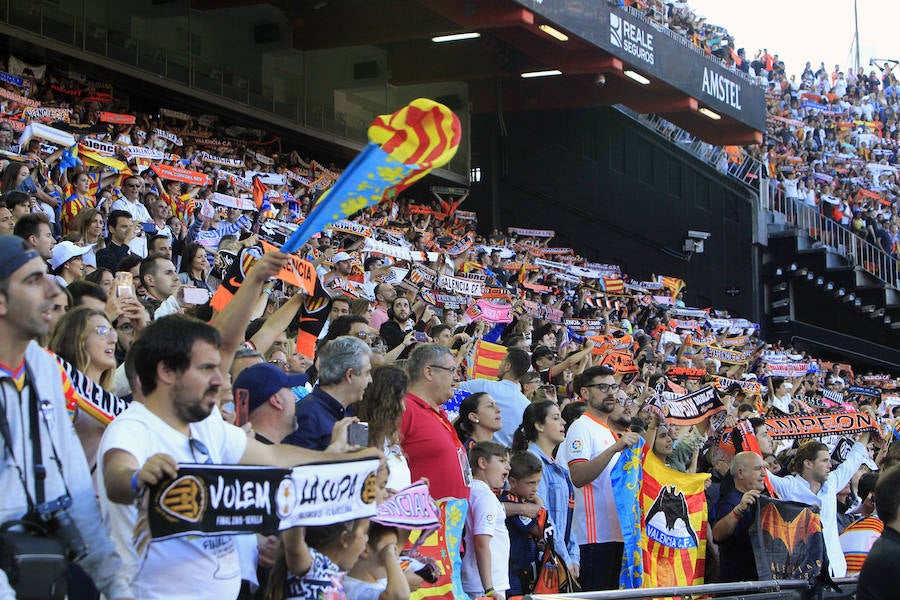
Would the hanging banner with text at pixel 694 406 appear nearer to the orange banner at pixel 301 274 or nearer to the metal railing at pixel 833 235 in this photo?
the orange banner at pixel 301 274

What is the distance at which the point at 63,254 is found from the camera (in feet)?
25.2

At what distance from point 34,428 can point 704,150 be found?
24.2m

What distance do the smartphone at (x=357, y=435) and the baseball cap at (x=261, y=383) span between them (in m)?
0.29

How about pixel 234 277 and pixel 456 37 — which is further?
pixel 456 37

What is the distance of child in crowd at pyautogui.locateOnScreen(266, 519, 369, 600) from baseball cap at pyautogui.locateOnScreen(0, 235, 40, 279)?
3.60 ft

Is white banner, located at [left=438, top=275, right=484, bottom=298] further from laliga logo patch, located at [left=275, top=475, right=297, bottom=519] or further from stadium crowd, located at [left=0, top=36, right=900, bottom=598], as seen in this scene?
laliga logo patch, located at [left=275, top=475, right=297, bottom=519]

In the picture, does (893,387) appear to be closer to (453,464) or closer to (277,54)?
(277,54)

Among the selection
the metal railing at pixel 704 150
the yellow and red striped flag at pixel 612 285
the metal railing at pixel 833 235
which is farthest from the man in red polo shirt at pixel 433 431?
the metal railing at pixel 833 235

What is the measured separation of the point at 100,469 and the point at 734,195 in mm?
23589

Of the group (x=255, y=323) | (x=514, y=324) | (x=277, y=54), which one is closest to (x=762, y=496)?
(x=255, y=323)

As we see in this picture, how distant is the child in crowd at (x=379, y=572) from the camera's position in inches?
158

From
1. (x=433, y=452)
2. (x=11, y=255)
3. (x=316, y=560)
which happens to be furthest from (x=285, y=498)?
(x=433, y=452)

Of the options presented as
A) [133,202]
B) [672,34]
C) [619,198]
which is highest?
[672,34]

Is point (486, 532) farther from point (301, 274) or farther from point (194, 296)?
point (194, 296)
